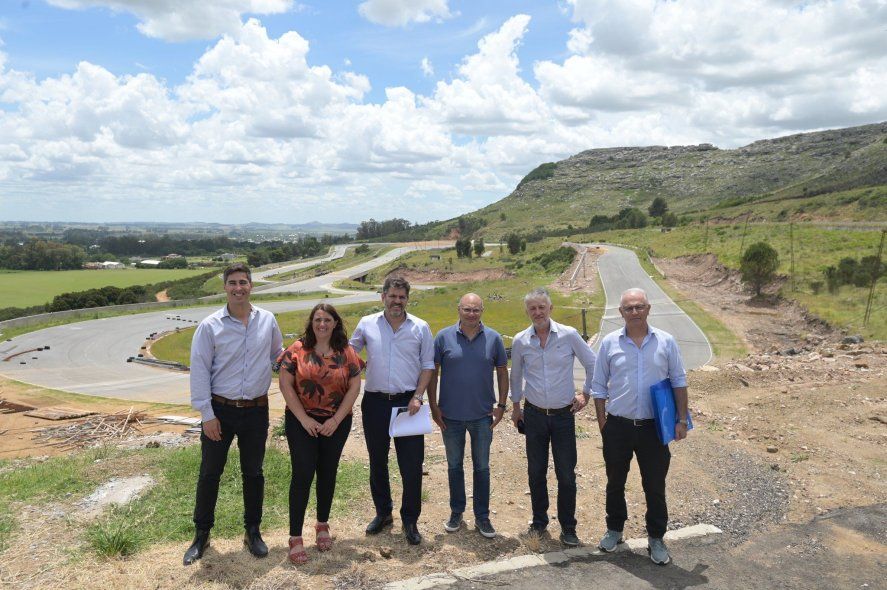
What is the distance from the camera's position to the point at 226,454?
4.43 m

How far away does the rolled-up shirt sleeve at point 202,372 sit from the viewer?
4.17m

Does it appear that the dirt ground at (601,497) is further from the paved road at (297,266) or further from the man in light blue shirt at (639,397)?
the paved road at (297,266)

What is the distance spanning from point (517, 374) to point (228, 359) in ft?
7.51

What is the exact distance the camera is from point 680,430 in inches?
177

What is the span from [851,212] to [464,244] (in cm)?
4057

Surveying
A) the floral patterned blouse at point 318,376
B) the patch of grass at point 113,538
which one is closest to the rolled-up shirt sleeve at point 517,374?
the floral patterned blouse at point 318,376

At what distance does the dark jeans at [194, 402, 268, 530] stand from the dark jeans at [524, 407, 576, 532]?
214 cm

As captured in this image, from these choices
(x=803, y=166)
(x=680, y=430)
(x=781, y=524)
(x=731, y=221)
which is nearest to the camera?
(x=680, y=430)

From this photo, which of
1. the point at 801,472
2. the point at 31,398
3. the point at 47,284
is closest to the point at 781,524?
the point at 801,472

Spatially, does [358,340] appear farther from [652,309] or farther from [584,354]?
[652,309]

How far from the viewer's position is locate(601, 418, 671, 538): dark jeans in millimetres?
4516

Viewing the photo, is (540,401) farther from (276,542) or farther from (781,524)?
(781,524)

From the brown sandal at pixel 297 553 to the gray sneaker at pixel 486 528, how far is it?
1.44 meters

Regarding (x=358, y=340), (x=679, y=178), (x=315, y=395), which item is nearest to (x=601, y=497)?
(x=358, y=340)
